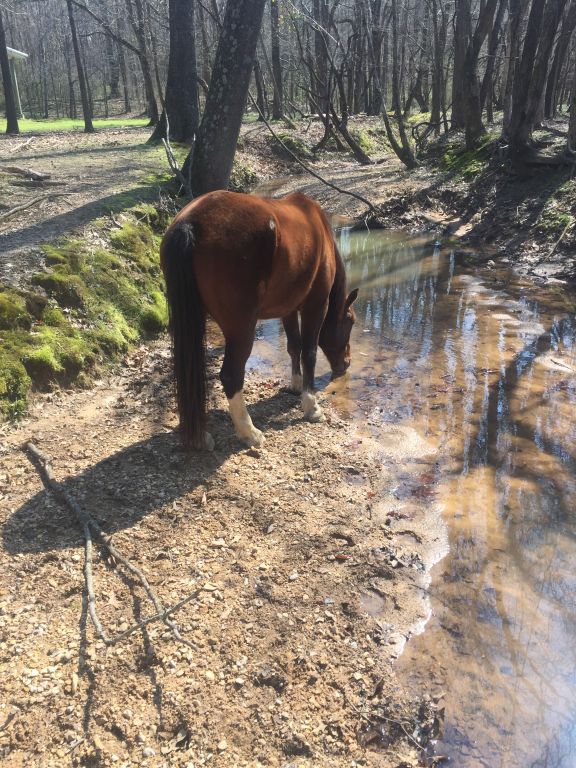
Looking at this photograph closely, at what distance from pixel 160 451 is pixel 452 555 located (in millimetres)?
2324

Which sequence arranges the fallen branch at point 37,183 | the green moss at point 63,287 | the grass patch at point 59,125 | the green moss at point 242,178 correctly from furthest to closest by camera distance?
the grass patch at point 59,125, the green moss at point 242,178, the fallen branch at point 37,183, the green moss at point 63,287

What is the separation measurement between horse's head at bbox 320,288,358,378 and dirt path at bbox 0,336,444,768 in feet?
4.33

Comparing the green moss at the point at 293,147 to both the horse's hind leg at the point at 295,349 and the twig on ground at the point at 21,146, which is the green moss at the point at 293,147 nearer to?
the twig on ground at the point at 21,146

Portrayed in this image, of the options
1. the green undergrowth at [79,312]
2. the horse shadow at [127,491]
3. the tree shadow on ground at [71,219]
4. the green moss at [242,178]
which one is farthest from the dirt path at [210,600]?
the green moss at [242,178]

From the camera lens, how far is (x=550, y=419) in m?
5.19

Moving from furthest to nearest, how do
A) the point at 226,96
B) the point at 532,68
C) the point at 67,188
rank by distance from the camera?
the point at 532,68, the point at 67,188, the point at 226,96

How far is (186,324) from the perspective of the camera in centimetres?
392

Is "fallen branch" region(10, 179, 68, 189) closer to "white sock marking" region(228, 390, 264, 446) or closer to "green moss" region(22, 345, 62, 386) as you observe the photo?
"green moss" region(22, 345, 62, 386)

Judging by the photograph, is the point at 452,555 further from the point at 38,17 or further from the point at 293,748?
the point at 38,17

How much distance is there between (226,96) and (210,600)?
321 inches

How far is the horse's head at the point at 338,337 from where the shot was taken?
19.1 ft

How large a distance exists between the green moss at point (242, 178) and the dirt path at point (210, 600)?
12809mm

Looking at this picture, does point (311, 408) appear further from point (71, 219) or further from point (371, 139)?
point (371, 139)

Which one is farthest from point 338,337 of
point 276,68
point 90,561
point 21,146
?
point 276,68
